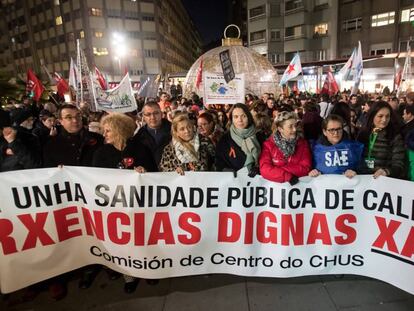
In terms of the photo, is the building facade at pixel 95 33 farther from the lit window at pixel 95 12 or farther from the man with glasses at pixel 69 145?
the man with glasses at pixel 69 145

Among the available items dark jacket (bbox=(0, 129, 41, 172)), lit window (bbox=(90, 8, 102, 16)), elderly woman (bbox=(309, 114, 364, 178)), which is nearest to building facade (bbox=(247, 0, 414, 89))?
lit window (bbox=(90, 8, 102, 16))

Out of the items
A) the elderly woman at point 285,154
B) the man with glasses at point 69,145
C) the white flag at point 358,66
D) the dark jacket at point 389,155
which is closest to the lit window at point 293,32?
the white flag at point 358,66

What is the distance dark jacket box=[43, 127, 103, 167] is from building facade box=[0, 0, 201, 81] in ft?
172

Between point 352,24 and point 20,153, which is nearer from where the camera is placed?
point 20,153

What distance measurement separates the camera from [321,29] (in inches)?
1538

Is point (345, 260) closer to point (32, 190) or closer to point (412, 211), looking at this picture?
point (412, 211)

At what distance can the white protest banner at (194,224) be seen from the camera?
10.3 feet

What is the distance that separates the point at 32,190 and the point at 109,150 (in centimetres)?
85

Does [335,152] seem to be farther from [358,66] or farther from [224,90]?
[358,66]

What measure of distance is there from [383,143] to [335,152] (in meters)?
0.73

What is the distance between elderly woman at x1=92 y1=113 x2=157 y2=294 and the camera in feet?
11.1

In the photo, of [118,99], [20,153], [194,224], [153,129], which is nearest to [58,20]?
[118,99]

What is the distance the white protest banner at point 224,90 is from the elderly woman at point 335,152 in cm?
282

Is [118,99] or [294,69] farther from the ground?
[294,69]
